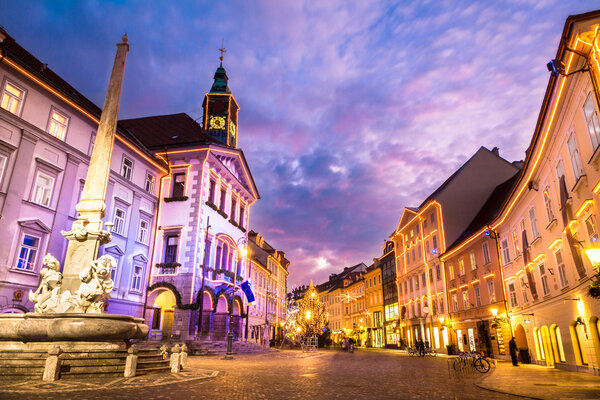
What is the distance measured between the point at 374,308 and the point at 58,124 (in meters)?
58.9

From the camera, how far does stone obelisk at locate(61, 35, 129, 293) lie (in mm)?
12766

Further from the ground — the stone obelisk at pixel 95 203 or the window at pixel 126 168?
the window at pixel 126 168

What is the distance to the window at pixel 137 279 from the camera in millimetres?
28578

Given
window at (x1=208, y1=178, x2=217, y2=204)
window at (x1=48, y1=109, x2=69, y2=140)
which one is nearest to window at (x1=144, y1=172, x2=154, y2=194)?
window at (x1=208, y1=178, x2=217, y2=204)

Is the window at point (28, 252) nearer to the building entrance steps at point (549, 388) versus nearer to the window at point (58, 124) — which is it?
the window at point (58, 124)

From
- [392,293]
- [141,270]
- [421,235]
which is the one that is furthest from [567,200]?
[392,293]

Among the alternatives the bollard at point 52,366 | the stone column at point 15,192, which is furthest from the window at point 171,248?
the bollard at point 52,366

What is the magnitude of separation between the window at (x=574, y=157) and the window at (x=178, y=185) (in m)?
26.7

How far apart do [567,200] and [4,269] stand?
80.8 feet

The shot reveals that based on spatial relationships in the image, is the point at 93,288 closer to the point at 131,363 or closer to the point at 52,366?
the point at 131,363

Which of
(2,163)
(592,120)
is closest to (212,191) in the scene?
(2,163)

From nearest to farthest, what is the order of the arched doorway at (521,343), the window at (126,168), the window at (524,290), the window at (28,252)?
1. the window at (28,252)
2. the arched doorway at (521,343)
3. the window at (524,290)
4. the window at (126,168)

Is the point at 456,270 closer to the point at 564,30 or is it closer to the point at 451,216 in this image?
the point at 451,216

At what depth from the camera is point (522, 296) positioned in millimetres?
24781
